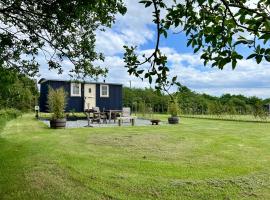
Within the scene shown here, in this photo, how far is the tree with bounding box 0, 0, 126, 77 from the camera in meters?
6.12

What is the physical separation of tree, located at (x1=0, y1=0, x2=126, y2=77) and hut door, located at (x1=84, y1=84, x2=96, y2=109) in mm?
16494

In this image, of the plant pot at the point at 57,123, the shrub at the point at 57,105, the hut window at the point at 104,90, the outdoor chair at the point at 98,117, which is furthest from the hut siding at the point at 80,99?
the plant pot at the point at 57,123

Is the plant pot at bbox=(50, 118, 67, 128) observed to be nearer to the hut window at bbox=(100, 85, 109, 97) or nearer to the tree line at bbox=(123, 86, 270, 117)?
the tree line at bbox=(123, 86, 270, 117)

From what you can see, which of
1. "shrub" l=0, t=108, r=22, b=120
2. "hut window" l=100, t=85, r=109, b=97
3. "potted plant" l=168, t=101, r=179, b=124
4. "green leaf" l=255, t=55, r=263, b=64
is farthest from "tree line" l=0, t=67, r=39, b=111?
"hut window" l=100, t=85, r=109, b=97

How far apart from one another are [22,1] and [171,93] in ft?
12.0

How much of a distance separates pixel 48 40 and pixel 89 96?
16928 mm

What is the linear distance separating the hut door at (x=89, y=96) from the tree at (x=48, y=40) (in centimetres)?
1649

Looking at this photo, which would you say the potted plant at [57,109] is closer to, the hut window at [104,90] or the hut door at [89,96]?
→ the hut door at [89,96]

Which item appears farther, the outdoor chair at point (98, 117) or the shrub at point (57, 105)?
the outdoor chair at point (98, 117)

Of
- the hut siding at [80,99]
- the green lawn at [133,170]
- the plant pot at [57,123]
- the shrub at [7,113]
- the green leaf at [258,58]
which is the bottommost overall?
the green lawn at [133,170]

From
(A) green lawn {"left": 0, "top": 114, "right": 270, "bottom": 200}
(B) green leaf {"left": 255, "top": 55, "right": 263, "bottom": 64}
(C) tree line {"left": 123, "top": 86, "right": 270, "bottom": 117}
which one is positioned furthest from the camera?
(C) tree line {"left": 123, "top": 86, "right": 270, "bottom": 117}

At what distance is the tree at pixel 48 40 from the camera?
6125 mm

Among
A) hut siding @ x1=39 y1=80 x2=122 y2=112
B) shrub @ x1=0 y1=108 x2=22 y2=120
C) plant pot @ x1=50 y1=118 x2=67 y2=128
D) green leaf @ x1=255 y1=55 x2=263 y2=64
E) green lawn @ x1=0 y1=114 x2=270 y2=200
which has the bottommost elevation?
green lawn @ x1=0 y1=114 x2=270 y2=200

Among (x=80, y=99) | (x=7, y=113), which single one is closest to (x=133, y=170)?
(x=7, y=113)
